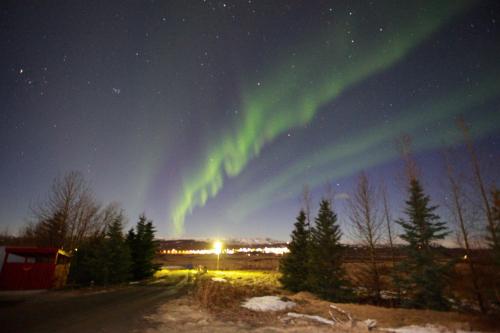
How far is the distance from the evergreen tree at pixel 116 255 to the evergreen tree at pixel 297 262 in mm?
15558

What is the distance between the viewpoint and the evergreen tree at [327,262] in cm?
1945

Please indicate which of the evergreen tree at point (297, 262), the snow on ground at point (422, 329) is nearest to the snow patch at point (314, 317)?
the snow on ground at point (422, 329)

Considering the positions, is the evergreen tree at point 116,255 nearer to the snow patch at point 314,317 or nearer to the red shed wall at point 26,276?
the red shed wall at point 26,276

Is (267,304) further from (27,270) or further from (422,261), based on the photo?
(27,270)

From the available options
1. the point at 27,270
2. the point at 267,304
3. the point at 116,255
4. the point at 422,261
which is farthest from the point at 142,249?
the point at 422,261

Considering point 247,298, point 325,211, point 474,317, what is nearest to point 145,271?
point 247,298

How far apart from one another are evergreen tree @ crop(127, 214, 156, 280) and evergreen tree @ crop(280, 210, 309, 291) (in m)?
19.2

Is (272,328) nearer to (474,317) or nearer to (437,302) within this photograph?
(474,317)

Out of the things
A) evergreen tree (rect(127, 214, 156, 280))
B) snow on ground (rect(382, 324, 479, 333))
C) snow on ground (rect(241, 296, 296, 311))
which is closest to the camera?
snow on ground (rect(382, 324, 479, 333))

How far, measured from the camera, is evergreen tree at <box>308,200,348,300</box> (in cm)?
1945

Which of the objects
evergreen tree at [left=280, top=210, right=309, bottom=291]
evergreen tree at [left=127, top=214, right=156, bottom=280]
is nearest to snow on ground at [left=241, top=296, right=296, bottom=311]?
evergreen tree at [left=280, top=210, right=309, bottom=291]

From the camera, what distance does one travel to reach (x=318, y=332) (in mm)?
9602

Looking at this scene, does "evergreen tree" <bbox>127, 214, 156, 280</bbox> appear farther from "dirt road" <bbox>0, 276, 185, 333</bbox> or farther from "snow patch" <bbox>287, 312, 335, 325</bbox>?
"snow patch" <bbox>287, 312, 335, 325</bbox>

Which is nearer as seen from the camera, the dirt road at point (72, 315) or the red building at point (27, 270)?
the dirt road at point (72, 315)
